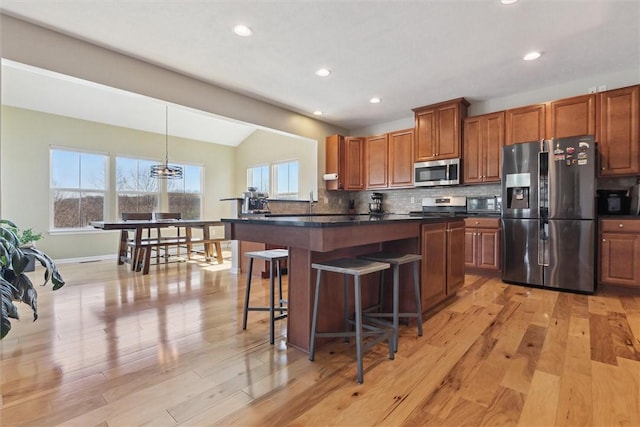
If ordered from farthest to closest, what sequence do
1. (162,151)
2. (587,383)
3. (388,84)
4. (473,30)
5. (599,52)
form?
1. (162,151)
2. (388,84)
3. (599,52)
4. (473,30)
5. (587,383)

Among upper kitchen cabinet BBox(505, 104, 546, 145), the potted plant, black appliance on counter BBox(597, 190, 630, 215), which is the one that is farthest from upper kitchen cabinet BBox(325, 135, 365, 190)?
the potted plant

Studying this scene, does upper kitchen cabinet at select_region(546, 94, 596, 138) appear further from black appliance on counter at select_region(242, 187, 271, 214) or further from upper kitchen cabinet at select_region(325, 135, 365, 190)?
black appliance on counter at select_region(242, 187, 271, 214)

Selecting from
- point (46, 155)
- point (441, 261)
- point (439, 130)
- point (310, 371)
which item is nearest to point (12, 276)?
point (310, 371)

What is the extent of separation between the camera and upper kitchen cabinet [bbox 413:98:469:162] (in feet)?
14.4

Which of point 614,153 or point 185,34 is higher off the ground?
point 185,34

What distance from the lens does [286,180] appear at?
7.29 m

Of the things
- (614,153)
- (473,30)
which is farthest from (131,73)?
(614,153)

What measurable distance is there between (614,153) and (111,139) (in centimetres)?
793

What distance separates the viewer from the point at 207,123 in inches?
277

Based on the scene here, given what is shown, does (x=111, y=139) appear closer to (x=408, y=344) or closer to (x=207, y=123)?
(x=207, y=123)

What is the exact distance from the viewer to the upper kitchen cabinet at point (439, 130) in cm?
439

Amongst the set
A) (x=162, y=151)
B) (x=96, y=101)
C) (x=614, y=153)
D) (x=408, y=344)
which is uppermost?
(x=96, y=101)

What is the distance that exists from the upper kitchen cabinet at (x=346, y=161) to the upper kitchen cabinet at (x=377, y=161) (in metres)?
0.12

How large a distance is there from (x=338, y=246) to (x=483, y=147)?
3488mm
